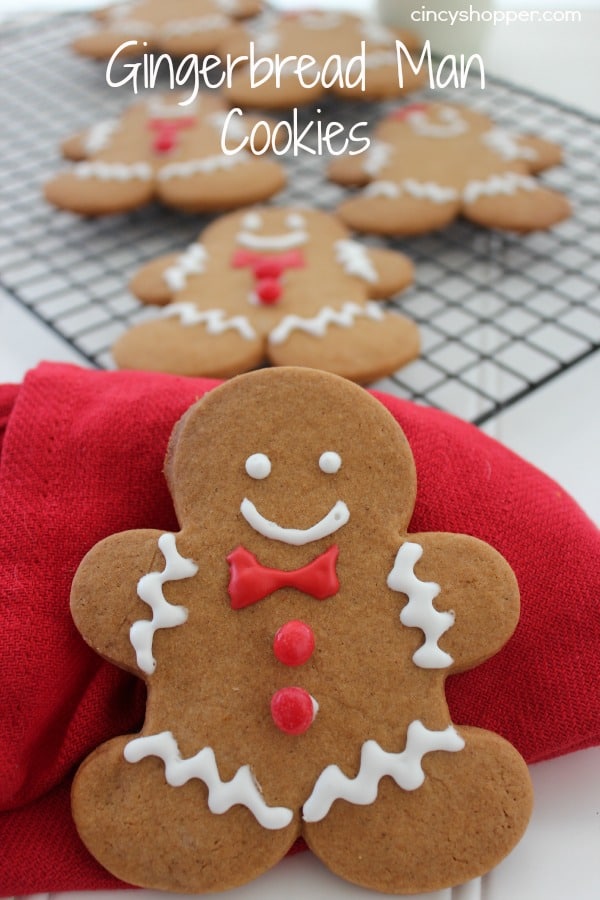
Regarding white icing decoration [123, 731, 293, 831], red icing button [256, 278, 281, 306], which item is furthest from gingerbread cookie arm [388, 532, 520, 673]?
red icing button [256, 278, 281, 306]

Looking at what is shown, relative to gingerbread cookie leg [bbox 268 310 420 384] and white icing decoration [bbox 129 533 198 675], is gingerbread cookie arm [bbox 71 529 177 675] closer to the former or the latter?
white icing decoration [bbox 129 533 198 675]

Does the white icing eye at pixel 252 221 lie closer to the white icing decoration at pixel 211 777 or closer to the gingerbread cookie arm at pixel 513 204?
the gingerbread cookie arm at pixel 513 204

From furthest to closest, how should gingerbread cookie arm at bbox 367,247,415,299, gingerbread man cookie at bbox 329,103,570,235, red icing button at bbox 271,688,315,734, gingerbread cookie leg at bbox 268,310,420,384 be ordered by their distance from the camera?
gingerbread man cookie at bbox 329,103,570,235 → gingerbread cookie arm at bbox 367,247,415,299 → gingerbread cookie leg at bbox 268,310,420,384 → red icing button at bbox 271,688,315,734

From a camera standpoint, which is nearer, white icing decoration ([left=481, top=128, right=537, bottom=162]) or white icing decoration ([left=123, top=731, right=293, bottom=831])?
white icing decoration ([left=123, top=731, right=293, bottom=831])

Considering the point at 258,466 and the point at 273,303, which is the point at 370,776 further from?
the point at 273,303

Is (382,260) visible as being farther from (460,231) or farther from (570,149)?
(570,149)
